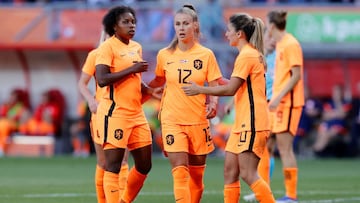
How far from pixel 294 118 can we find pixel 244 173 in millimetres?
3320

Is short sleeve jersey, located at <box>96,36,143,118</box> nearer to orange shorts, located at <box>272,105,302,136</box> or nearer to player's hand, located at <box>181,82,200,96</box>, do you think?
player's hand, located at <box>181,82,200,96</box>

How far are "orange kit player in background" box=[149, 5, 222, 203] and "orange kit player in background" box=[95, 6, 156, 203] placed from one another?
0.31 meters

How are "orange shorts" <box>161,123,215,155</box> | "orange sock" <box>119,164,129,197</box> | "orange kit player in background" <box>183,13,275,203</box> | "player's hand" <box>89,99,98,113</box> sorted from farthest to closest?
1. "orange sock" <box>119,164,129,197</box>
2. "player's hand" <box>89,99,98,113</box>
3. "orange shorts" <box>161,123,215,155</box>
4. "orange kit player in background" <box>183,13,275,203</box>

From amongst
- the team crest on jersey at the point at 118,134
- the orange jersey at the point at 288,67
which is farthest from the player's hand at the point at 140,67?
the orange jersey at the point at 288,67

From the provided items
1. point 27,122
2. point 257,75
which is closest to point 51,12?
point 27,122

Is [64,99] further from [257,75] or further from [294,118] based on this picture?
[257,75]

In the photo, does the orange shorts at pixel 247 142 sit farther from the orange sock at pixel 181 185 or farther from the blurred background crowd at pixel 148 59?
the blurred background crowd at pixel 148 59

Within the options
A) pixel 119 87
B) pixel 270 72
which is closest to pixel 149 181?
pixel 270 72

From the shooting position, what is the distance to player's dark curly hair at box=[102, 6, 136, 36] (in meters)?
11.6

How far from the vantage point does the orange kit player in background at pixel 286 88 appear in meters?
13.8

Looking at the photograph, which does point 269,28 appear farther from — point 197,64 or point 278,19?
point 197,64

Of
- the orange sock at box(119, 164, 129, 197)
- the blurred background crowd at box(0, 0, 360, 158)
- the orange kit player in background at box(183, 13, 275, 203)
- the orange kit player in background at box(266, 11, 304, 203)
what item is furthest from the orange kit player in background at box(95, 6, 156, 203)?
the blurred background crowd at box(0, 0, 360, 158)

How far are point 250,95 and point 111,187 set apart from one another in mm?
1740

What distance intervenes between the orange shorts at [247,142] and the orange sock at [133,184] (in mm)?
1252
